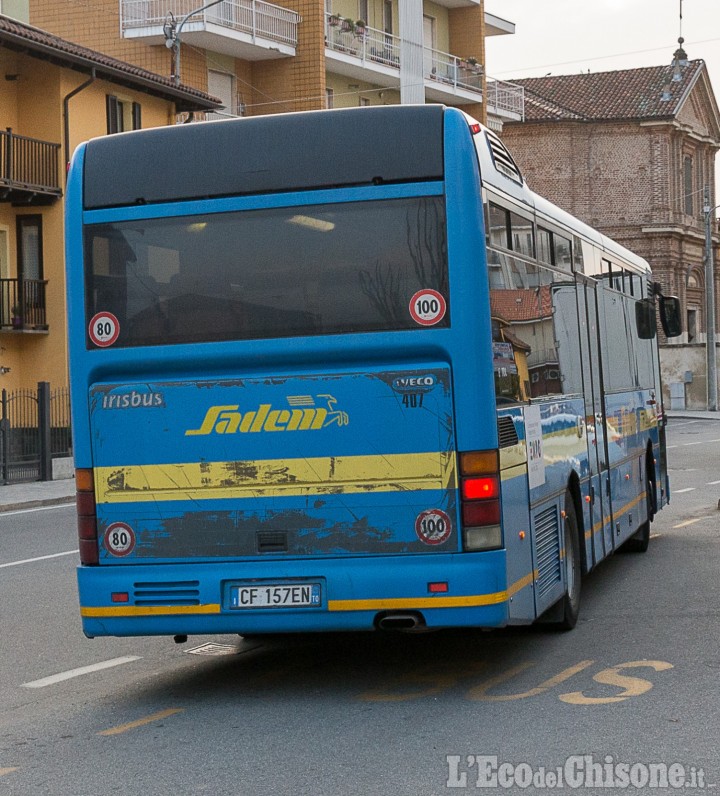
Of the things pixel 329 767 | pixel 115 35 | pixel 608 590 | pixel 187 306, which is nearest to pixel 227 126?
pixel 187 306

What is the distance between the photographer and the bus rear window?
7.55 m

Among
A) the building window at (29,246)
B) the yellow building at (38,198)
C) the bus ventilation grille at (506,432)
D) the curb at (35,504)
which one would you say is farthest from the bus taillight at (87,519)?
the building window at (29,246)

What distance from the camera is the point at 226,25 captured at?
41219 mm

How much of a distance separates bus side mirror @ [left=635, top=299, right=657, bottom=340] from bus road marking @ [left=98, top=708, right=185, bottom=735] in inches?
312

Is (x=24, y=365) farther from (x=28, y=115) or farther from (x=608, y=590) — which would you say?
(x=608, y=590)

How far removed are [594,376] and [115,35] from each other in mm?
35244

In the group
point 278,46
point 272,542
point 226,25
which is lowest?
point 272,542

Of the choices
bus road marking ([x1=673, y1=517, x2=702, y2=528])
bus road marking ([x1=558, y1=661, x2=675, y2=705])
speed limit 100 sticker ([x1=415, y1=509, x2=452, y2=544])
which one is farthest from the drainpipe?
speed limit 100 sticker ([x1=415, y1=509, x2=452, y2=544])

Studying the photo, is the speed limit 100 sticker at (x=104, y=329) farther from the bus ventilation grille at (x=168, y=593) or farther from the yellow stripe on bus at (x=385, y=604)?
the yellow stripe on bus at (x=385, y=604)

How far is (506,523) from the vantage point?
7.69 metres

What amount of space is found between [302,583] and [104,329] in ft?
5.77

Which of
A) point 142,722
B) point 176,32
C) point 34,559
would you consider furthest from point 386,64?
point 142,722

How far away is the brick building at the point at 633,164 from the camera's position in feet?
229

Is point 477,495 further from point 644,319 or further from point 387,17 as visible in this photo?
point 387,17
